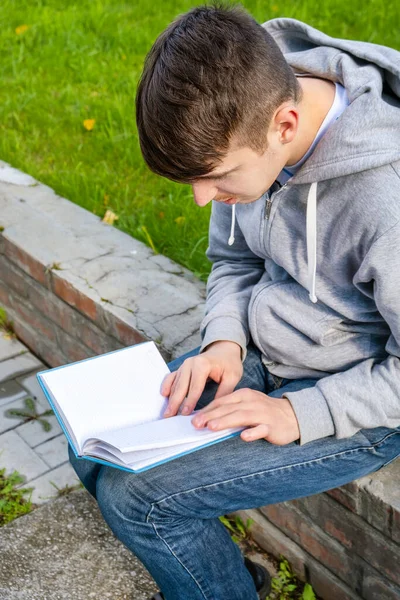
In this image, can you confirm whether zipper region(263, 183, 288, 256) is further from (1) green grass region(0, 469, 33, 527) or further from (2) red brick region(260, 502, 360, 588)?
(1) green grass region(0, 469, 33, 527)

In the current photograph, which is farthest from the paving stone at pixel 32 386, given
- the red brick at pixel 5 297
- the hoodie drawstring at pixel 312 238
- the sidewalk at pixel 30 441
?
the hoodie drawstring at pixel 312 238

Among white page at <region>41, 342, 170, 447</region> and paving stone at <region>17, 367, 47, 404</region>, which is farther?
paving stone at <region>17, 367, 47, 404</region>

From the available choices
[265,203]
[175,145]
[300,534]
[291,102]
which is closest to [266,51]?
[291,102]

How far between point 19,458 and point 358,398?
137 cm

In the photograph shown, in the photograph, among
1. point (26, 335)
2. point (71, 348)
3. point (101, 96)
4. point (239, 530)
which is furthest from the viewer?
point (101, 96)

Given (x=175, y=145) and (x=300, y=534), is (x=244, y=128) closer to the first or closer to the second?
(x=175, y=145)

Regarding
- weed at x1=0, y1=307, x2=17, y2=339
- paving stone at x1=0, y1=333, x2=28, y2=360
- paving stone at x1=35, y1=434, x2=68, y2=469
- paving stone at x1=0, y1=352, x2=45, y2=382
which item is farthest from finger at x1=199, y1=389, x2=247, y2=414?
weed at x1=0, y1=307, x2=17, y2=339

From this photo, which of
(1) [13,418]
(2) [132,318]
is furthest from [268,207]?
(1) [13,418]

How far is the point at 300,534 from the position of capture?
80.9 inches

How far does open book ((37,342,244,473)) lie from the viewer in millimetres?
1483

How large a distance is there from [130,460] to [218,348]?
47 centimetres

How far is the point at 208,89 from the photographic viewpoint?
4.63 ft

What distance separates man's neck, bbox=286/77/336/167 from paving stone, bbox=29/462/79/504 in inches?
52.1

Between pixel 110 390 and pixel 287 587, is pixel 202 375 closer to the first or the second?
pixel 110 390
